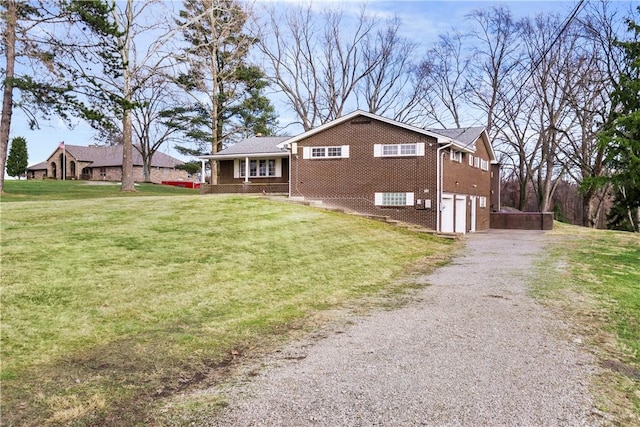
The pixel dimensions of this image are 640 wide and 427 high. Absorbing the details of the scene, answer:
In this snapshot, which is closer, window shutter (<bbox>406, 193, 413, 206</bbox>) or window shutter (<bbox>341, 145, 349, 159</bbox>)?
window shutter (<bbox>406, 193, 413, 206</bbox>)

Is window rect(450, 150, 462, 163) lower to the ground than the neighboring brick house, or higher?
lower

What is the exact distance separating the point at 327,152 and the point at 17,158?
50.9m

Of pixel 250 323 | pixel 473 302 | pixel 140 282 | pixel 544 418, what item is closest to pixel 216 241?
pixel 140 282

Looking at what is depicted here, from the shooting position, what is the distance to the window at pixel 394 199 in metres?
22.2

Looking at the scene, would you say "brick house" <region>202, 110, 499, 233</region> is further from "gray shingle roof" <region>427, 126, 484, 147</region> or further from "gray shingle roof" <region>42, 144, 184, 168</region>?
"gray shingle roof" <region>42, 144, 184, 168</region>

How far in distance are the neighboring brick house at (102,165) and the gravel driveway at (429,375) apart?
54559 millimetres

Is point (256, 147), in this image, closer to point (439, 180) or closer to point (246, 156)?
point (246, 156)

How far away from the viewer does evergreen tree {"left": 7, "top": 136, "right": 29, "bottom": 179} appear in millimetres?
57344

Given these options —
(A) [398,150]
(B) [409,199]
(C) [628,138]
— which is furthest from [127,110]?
(C) [628,138]

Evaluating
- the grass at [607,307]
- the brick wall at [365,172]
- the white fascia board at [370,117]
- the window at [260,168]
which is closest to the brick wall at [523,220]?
the brick wall at [365,172]

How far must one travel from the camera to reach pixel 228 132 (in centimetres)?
3744

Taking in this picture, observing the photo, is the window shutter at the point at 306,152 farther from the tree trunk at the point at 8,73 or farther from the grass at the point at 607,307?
the tree trunk at the point at 8,73

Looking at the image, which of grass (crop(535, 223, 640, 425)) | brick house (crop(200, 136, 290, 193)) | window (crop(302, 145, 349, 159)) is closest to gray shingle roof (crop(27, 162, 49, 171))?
brick house (crop(200, 136, 290, 193))

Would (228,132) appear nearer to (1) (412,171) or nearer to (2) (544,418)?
(1) (412,171)
